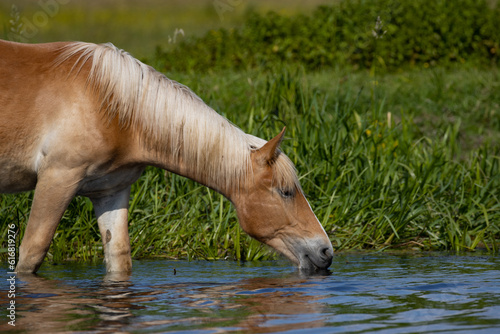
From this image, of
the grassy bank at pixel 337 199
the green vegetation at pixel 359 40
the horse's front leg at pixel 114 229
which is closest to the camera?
the horse's front leg at pixel 114 229

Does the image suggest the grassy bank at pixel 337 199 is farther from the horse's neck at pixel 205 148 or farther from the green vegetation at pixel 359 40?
the green vegetation at pixel 359 40

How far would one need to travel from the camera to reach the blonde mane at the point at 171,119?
433cm

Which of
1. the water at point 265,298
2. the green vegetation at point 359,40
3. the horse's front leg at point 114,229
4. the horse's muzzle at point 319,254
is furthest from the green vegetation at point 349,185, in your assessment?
the green vegetation at point 359,40

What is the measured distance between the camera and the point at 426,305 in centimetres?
338

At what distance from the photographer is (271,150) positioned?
435 cm

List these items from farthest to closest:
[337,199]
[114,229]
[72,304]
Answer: [337,199], [114,229], [72,304]

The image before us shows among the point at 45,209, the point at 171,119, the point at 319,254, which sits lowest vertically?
the point at 319,254

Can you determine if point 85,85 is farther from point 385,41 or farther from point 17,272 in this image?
point 385,41

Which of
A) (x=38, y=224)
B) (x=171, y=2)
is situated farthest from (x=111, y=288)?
(x=171, y=2)

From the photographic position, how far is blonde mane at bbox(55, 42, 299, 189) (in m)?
4.33

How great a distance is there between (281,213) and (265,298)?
3.25 feet

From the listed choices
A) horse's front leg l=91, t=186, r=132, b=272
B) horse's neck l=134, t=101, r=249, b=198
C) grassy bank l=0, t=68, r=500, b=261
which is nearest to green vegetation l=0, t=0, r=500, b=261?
grassy bank l=0, t=68, r=500, b=261

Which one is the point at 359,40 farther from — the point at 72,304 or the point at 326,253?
the point at 72,304

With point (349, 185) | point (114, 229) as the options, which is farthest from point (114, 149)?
point (349, 185)
